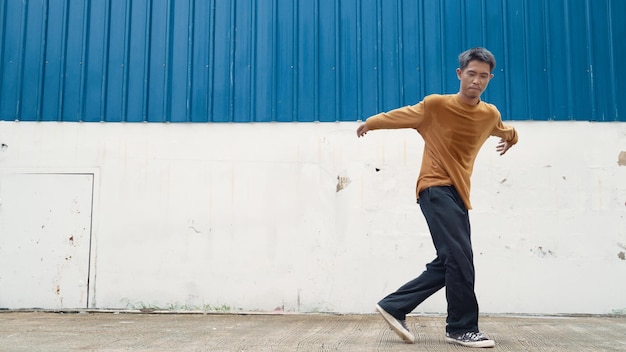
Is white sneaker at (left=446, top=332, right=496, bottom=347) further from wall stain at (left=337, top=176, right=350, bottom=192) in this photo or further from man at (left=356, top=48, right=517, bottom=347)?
wall stain at (left=337, top=176, right=350, bottom=192)

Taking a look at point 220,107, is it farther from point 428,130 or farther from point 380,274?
point 428,130

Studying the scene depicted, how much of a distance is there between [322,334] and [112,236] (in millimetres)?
2709

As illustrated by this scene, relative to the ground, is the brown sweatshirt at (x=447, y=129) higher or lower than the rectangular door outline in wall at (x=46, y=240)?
higher

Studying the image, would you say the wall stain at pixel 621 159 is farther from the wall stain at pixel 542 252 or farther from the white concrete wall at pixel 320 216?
the wall stain at pixel 542 252

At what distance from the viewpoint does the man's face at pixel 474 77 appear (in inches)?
141

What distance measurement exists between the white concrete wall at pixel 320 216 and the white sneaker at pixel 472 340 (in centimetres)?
217

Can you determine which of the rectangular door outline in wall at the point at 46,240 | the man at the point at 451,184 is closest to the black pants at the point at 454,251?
the man at the point at 451,184

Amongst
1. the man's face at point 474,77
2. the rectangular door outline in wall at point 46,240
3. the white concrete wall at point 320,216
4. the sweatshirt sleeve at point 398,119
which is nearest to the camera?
the man's face at point 474,77

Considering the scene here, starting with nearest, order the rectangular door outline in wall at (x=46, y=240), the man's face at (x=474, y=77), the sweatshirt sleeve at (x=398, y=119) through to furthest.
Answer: the man's face at (x=474, y=77), the sweatshirt sleeve at (x=398, y=119), the rectangular door outline in wall at (x=46, y=240)

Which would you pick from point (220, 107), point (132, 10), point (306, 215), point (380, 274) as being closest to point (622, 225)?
point (380, 274)

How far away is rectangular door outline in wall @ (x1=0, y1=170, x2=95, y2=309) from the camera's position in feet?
19.5

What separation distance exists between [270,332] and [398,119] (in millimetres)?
1678

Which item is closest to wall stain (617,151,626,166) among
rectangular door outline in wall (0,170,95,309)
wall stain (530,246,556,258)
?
wall stain (530,246,556,258)

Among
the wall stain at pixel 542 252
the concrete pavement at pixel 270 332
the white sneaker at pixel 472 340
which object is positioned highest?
the wall stain at pixel 542 252
